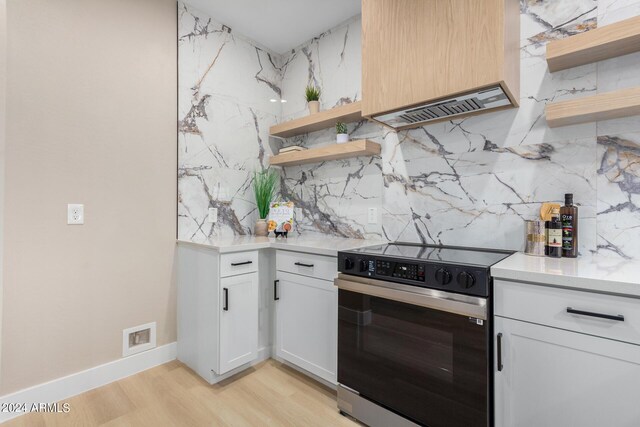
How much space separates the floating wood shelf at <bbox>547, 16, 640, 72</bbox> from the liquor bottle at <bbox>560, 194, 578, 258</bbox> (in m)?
0.67

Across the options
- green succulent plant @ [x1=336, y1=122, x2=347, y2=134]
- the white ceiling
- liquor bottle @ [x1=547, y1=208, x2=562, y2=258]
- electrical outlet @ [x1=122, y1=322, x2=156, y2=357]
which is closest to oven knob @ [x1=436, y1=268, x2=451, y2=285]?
liquor bottle @ [x1=547, y1=208, x2=562, y2=258]

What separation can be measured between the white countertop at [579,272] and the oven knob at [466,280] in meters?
0.08

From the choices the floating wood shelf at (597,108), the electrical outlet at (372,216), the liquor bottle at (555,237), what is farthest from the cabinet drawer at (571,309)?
the electrical outlet at (372,216)

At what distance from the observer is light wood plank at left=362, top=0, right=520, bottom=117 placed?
1455 mm

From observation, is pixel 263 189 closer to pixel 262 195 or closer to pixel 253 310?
pixel 262 195

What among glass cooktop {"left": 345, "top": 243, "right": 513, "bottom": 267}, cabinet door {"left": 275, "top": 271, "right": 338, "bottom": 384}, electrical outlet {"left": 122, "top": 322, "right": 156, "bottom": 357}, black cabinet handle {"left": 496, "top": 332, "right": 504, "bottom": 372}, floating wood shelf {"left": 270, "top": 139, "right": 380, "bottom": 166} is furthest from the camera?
floating wood shelf {"left": 270, "top": 139, "right": 380, "bottom": 166}

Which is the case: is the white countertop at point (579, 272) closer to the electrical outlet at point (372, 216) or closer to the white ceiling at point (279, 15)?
the electrical outlet at point (372, 216)

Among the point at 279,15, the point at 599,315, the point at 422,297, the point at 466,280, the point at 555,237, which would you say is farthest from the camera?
the point at 279,15

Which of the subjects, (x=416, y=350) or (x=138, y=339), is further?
(x=138, y=339)

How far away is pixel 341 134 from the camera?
8.32 feet

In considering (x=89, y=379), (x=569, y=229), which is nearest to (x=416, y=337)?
(x=569, y=229)

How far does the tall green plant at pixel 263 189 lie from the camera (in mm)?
2900

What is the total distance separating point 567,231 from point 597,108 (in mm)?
572

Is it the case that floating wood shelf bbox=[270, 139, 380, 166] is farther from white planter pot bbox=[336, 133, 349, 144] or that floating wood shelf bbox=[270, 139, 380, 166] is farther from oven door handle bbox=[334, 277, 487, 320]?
oven door handle bbox=[334, 277, 487, 320]
